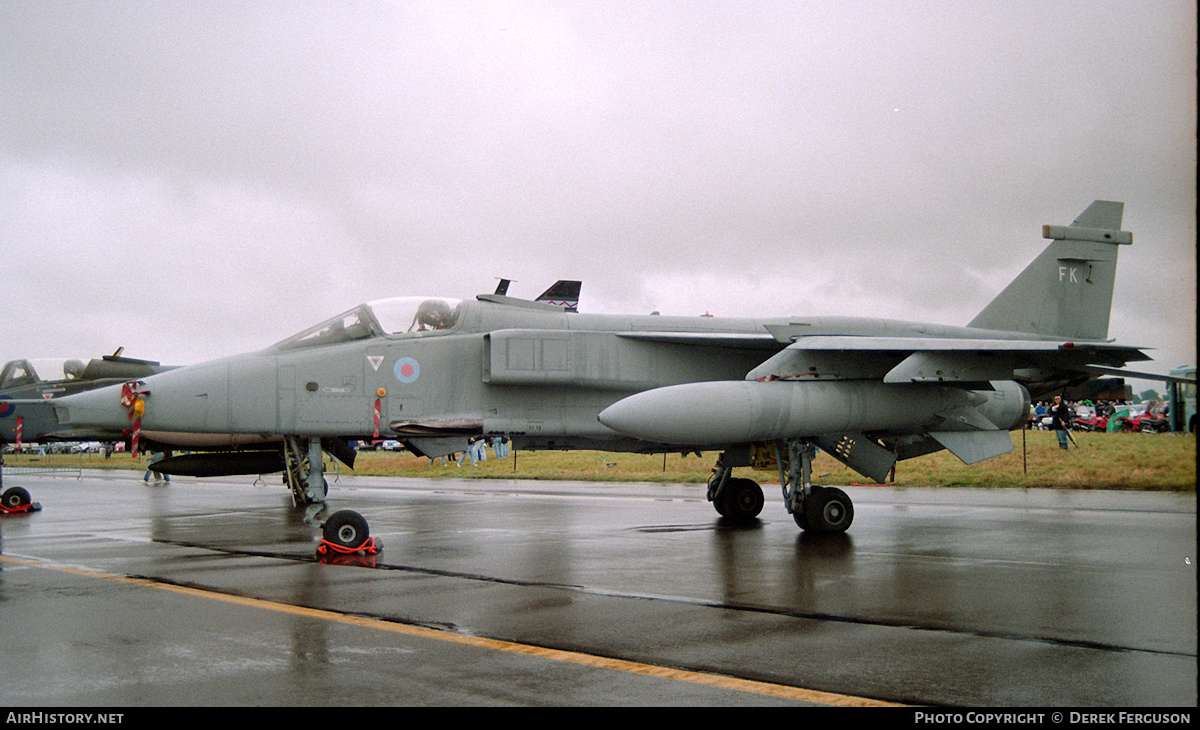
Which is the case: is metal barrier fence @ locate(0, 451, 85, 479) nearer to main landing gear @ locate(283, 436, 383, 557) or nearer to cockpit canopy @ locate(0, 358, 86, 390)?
cockpit canopy @ locate(0, 358, 86, 390)

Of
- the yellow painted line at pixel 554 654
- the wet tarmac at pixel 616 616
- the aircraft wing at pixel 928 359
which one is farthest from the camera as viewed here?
the aircraft wing at pixel 928 359

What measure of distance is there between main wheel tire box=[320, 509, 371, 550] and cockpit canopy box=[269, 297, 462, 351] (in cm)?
223

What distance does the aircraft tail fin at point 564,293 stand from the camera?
15492 mm

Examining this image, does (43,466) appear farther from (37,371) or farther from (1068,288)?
(1068,288)

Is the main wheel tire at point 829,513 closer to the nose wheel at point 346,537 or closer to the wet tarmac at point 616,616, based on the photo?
the wet tarmac at point 616,616

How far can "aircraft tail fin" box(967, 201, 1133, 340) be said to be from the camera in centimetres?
1357

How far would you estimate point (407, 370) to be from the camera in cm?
1104

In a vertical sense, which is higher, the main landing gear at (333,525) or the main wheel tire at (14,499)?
the main landing gear at (333,525)

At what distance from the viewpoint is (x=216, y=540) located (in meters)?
12.3

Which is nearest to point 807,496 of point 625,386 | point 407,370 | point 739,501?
point 739,501

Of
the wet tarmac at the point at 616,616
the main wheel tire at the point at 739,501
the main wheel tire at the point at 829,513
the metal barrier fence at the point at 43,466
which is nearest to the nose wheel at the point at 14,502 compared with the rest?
the wet tarmac at the point at 616,616

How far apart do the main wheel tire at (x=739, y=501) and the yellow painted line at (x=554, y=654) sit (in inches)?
346

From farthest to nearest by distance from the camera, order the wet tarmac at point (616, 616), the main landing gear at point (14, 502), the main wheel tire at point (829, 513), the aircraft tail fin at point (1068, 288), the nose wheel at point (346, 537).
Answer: the main landing gear at point (14, 502), the aircraft tail fin at point (1068, 288), the main wheel tire at point (829, 513), the nose wheel at point (346, 537), the wet tarmac at point (616, 616)

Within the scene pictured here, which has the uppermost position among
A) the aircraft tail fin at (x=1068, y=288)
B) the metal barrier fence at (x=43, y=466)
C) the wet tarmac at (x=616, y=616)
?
the aircraft tail fin at (x=1068, y=288)
